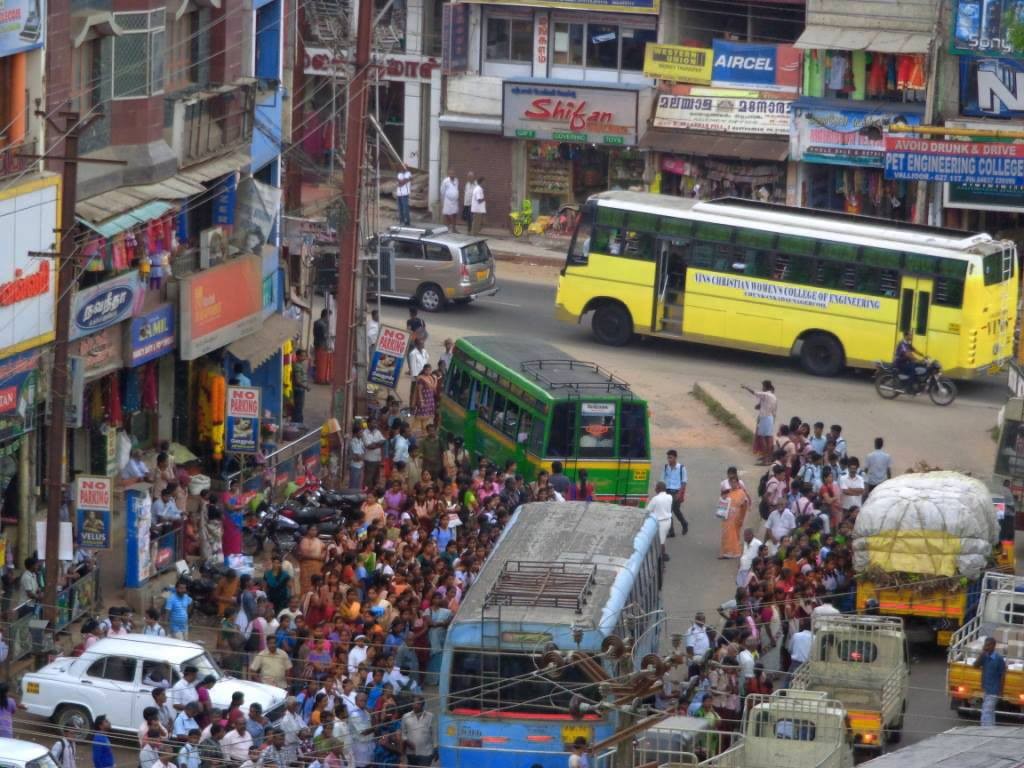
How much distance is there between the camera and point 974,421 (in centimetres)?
3919

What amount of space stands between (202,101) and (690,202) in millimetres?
12108

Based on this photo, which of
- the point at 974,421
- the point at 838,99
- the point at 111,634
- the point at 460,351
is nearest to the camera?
the point at 111,634

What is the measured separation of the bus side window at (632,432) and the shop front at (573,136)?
62.2ft

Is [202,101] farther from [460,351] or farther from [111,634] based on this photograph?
[111,634]

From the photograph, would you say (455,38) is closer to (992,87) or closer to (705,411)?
(992,87)

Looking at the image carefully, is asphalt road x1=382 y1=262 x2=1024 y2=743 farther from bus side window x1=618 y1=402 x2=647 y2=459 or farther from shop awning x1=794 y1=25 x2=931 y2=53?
shop awning x1=794 y1=25 x2=931 y2=53

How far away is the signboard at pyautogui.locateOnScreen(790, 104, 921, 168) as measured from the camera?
4847 cm

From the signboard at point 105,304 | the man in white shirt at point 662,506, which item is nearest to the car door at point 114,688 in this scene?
the signboard at point 105,304

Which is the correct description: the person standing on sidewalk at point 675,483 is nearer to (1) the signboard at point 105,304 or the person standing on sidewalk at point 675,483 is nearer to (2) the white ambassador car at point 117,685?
(1) the signboard at point 105,304

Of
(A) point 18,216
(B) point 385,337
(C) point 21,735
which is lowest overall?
(C) point 21,735

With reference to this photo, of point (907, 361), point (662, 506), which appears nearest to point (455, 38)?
point (907, 361)

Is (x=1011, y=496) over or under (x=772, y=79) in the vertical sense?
under

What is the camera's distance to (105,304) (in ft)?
97.3

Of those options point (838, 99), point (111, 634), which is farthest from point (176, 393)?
point (838, 99)
